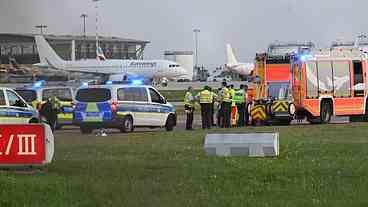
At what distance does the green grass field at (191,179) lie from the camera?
37.7ft

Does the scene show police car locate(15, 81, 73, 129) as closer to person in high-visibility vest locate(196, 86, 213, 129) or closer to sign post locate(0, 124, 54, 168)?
person in high-visibility vest locate(196, 86, 213, 129)

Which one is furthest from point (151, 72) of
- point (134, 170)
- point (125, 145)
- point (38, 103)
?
point (134, 170)

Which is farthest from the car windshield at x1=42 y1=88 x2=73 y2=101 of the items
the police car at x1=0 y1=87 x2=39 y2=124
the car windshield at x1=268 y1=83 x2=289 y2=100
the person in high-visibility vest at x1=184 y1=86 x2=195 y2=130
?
the car windshield at x1=268 y1=83 x2=289 y2=100

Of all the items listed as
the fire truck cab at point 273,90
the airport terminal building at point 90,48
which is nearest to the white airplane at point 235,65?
the airport terminal building at point 90,48

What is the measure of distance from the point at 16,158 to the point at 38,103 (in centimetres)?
2064

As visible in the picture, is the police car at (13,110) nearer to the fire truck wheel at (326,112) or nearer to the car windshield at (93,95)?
the car windshield at (93,95)

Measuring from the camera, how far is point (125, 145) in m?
21.1

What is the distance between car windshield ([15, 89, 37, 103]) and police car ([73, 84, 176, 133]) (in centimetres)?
519

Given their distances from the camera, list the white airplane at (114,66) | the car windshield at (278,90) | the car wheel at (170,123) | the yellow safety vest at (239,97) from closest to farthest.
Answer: the car wheel at (170,123)
the yellow safety vest at (239,97)
the car windshield at (278,90)
the white airplane at (114,66)

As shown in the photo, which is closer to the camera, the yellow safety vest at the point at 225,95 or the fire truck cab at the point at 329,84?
the yellow safety vest at the point at 225,95

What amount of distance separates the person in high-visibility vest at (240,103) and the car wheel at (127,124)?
5578mm

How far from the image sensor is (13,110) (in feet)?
88.1

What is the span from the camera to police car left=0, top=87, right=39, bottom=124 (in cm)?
2650

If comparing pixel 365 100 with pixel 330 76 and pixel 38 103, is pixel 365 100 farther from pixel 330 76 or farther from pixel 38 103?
pixel 38 103
